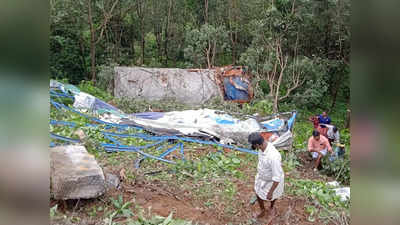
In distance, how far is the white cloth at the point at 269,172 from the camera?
3.29 m

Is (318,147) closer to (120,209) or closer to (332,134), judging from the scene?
(332,134)

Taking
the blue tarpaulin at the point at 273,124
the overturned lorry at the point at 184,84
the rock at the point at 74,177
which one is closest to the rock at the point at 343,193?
the blue tarpaulin at the point at 273,124

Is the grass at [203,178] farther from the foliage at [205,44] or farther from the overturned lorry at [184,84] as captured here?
the foliage at [205,44]

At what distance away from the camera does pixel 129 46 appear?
1438 centimetres

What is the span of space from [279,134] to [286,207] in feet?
9.53

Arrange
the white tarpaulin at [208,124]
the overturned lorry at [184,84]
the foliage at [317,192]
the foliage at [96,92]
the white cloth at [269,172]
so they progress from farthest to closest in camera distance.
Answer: the overturned lorry at [184,84]
the foliage at [96,92]
the white tarpaulin at [208,124]
the foliage at [317,192]
the white cloth at [269,172]

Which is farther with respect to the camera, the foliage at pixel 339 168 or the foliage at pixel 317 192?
the foliage at pixel 339 168

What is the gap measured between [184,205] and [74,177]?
1330mm

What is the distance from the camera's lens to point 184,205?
12.4 ft

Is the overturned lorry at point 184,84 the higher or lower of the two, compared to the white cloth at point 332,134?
higher
